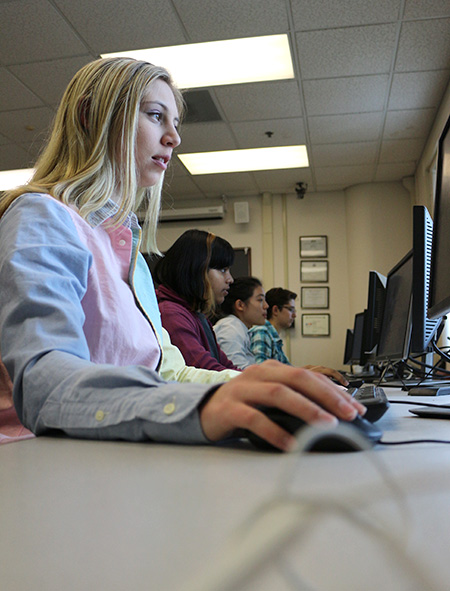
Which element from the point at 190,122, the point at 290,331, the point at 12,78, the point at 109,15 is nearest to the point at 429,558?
the point at 109,15

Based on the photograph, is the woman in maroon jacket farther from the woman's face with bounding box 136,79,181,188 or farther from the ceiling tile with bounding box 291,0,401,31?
the ceiling tile with bounding box 291,0,401,31

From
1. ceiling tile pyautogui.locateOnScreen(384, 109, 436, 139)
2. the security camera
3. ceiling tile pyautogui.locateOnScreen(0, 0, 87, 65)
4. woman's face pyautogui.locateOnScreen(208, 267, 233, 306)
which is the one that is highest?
ceiling tile pyautogui.locateOnScreen(0, 0, 87, 65)

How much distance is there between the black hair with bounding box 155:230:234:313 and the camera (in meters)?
2.43

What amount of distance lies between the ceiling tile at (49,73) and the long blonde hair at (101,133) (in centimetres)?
274

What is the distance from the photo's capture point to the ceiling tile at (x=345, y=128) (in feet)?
14.5

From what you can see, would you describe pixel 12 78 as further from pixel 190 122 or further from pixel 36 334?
pixel 36 334

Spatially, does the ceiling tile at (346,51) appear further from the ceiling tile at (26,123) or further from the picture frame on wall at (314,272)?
the picture frame on wall at (314,272)

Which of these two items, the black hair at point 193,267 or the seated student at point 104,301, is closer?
the seated student at point 104,301

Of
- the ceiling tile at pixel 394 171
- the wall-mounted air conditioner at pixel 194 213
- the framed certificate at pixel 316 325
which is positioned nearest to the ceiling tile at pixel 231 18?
the ceiling tile at pixel 394 171

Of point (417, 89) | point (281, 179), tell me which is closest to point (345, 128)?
point (417, 89)

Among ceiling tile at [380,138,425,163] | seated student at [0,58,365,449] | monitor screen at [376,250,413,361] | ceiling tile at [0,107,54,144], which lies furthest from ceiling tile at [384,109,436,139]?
A: seated student at [0,58,365,449]

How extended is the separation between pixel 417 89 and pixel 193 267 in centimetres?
257

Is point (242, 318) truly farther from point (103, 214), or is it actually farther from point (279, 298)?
point (103, 214)

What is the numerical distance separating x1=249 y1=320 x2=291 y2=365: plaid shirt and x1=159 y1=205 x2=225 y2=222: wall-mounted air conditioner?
9.57ft
